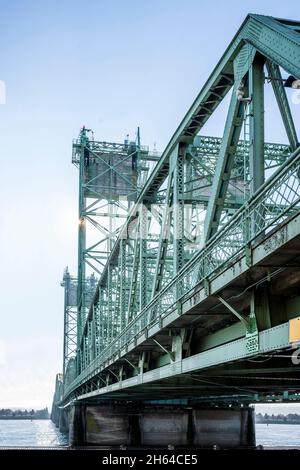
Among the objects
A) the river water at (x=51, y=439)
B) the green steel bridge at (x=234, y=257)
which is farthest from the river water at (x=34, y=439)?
the green steel bridge at (x=234, y=257)

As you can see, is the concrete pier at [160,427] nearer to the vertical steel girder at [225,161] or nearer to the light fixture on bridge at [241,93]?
the vertical steel girder at [225,161]

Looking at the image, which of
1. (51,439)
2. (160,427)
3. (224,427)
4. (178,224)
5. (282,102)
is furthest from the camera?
(51,439)

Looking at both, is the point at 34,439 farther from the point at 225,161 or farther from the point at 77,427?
the point at 225,161

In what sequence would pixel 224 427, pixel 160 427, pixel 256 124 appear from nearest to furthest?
pixel 256 124, pixel 160 427, pixel 224 427

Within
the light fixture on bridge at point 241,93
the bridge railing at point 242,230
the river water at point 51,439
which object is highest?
the light fixture on bridge at point 241,93

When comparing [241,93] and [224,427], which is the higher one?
[241,93]

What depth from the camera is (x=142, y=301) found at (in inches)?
1000

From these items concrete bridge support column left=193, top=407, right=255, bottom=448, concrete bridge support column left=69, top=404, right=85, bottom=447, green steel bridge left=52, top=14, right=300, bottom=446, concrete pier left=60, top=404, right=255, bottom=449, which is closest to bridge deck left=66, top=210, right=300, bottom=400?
green steel bridge left=52, top=14, right=300, bottom=446

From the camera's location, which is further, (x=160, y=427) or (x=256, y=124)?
(x=160, y=427)

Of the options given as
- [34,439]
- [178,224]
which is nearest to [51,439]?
[34,439]
